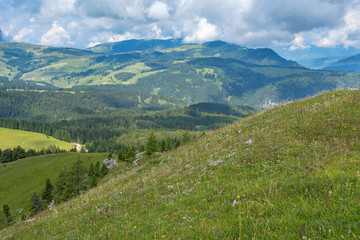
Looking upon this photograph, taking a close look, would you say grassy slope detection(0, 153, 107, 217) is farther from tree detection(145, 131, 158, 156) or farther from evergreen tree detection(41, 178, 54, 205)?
tree detection(145, 131, 158, 156)

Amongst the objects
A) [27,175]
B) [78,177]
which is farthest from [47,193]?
[27,175]

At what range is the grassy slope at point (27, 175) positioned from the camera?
81.1 metres

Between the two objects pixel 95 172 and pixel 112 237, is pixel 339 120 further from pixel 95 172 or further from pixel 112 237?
pixel 95 172

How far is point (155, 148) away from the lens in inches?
2274

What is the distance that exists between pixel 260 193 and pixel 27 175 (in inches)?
4793

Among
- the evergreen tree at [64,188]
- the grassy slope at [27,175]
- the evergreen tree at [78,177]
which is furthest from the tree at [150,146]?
the grassy slope at [27,175]

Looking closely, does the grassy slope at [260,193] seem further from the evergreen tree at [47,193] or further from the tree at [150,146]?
the evergreen tree at [47,193]

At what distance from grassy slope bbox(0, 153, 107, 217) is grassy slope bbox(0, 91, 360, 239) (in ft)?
289

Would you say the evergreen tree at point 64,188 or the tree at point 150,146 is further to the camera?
the evergreen tree at point 64,188

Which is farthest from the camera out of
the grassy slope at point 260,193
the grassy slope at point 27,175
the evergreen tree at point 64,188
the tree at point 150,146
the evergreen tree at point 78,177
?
the grassy slope at point 27,175

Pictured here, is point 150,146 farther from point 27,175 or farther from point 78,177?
point 27,175

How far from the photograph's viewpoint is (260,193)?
24.5ft

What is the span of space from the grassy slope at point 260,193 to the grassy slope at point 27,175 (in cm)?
8813

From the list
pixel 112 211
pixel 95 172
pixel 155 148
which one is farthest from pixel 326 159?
pixel 95 172
